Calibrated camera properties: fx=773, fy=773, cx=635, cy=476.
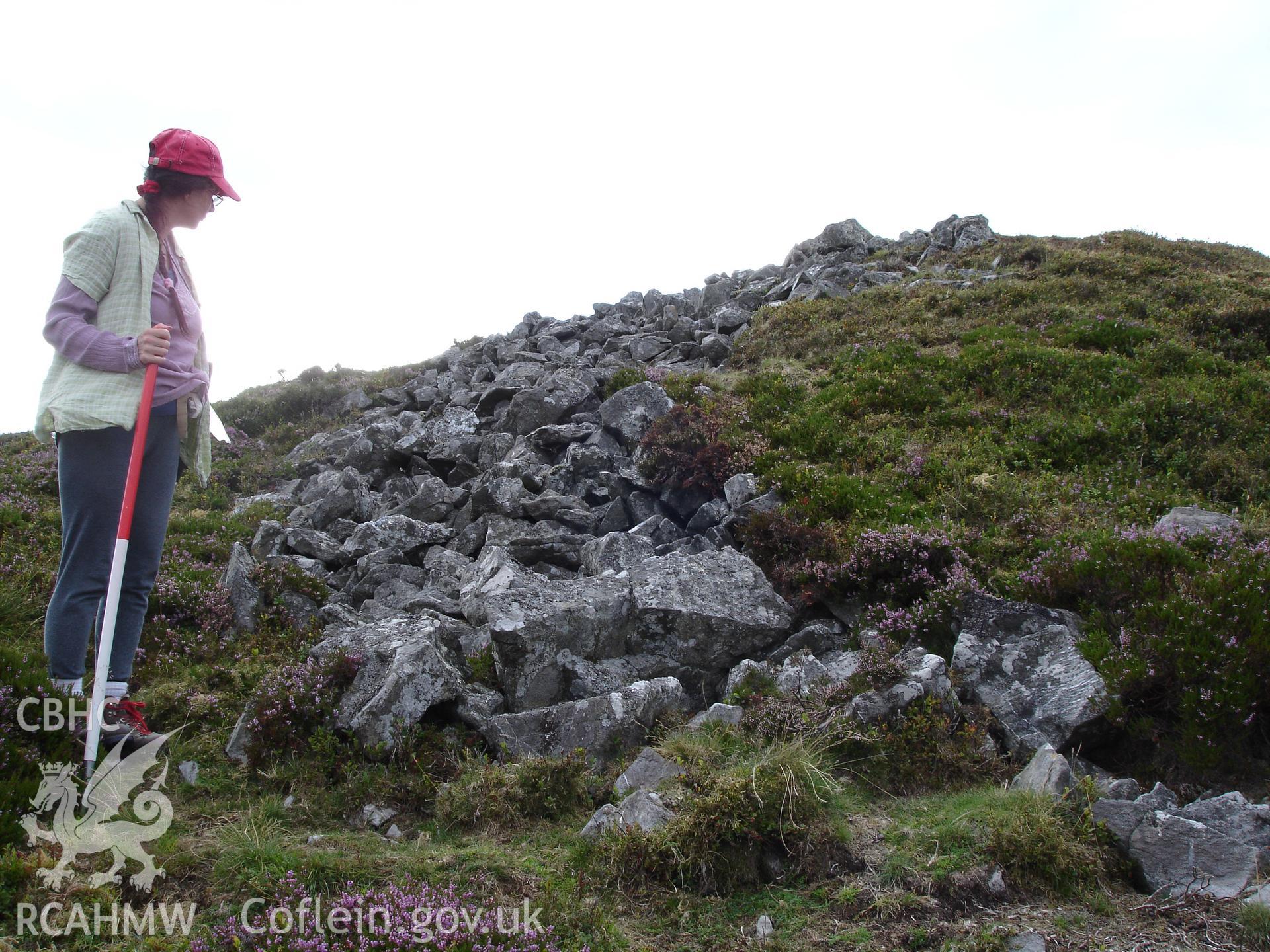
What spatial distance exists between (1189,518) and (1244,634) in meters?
2.28

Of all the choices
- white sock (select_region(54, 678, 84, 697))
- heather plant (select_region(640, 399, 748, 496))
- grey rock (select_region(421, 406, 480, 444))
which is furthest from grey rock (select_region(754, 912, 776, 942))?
grey rock (select_region(421, 406, 480, 444))

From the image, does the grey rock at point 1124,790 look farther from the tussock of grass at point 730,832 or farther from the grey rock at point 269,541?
the grey rock at point 269,541

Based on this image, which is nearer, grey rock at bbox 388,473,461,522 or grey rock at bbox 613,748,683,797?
grey rock at bbox 613,748,683,797

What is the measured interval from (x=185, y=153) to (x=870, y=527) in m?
7.14

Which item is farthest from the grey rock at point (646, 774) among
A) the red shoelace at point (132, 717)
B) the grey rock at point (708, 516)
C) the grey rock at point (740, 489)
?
the grey rock at point (740, 489)

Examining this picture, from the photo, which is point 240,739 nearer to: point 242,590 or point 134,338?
point 242,590

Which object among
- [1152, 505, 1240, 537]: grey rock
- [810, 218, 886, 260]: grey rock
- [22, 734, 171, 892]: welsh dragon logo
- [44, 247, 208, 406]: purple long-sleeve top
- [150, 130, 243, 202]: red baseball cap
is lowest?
[22, 734, 171, 892]: welsh dragon logo

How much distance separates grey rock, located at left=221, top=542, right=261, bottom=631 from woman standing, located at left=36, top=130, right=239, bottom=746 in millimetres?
2678

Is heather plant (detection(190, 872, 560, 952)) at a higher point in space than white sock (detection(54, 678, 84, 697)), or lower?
lower

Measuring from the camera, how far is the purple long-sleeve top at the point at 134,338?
4.59m

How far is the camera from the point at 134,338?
4676 mm

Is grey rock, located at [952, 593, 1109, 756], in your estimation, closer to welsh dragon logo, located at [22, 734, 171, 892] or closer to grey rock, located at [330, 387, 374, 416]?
welsh dragon logo, located at [22, 734, 171, 892]

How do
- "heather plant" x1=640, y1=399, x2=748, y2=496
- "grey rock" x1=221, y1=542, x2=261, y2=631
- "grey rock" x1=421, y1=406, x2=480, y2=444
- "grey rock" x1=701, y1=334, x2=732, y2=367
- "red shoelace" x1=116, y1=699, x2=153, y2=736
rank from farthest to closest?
"grey rock" x1=701, y1=334, x2=732, y2=367 → "grey rock" x1=421, y1=406, x2=480, y2=444 → "heather plant" x1=640, y1=399, x2=748, y2=496 → "grey rock" x1=221, y1=542, x2=261, y2=631 → "red shoelace" x1=116, y1=699, x2=153, y2=736

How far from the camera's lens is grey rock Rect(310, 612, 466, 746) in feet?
18.4
